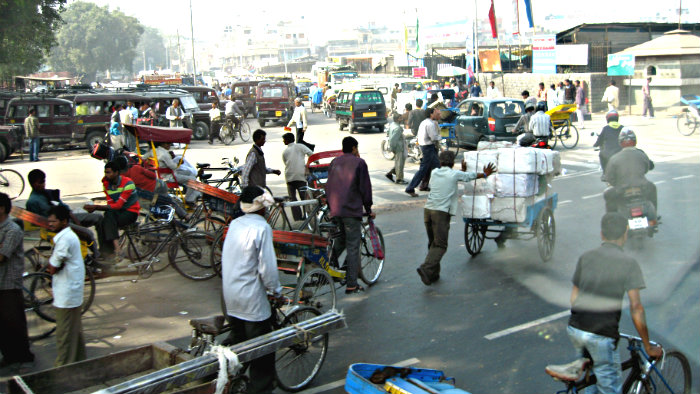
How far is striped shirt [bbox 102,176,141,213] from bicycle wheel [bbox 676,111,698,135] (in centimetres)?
1719

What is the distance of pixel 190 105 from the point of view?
25219 mm

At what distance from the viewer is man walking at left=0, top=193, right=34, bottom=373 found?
5621mm

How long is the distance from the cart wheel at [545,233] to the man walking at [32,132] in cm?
1682

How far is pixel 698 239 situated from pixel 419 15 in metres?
36.8

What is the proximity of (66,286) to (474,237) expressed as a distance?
524 cm

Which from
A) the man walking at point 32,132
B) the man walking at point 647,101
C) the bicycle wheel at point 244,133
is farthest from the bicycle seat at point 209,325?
the man walking at point 647,101

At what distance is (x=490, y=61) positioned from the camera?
35.8 metres

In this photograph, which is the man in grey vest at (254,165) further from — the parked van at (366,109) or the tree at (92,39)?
the tree at (92,39)

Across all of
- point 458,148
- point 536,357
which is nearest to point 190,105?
point 458,148

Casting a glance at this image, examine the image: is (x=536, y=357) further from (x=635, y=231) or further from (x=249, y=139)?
(x=249, y=139)

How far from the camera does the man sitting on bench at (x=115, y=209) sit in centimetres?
774

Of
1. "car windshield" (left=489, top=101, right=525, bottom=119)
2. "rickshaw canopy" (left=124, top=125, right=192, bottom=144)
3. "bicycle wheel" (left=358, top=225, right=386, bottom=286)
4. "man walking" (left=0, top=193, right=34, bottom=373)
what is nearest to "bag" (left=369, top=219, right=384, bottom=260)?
"bicycle wheel" (left=358, top=225, right=386, bottom=286)

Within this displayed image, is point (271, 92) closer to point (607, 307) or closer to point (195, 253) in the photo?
point (195, 253)

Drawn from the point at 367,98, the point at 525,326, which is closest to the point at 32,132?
the point at 367,98
